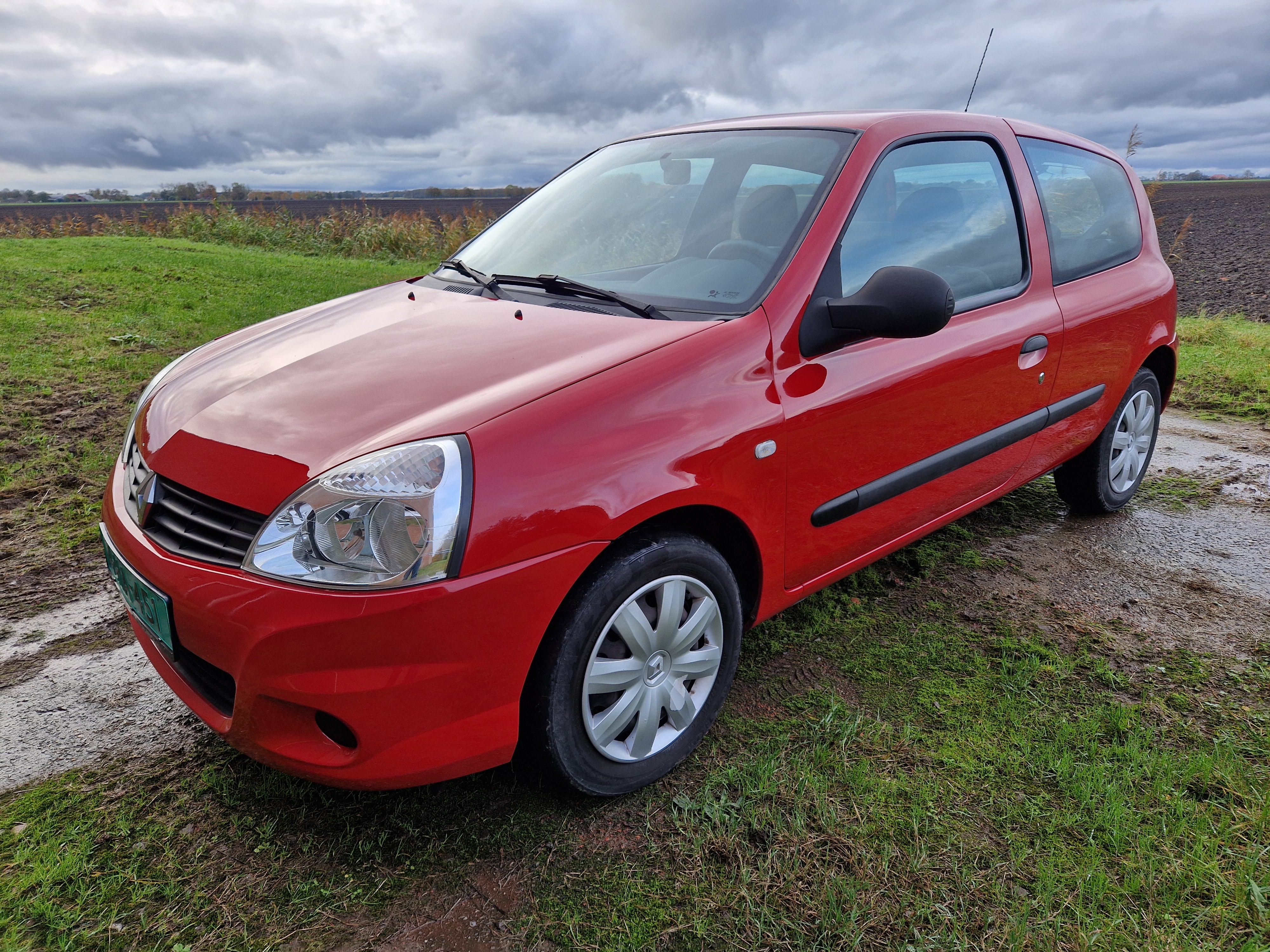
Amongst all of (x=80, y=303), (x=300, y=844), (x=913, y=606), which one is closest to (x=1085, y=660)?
(x=913, y=606)

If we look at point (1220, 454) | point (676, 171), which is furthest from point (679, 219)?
point (1220, 454)

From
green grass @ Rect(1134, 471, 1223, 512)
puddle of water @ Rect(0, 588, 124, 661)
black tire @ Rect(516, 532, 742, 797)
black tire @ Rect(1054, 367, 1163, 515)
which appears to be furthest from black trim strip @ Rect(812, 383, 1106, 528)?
puddle of water @ Rect(0, 588, 124, 661)

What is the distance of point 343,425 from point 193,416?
495 millimetres

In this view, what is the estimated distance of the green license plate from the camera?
1.86 meters

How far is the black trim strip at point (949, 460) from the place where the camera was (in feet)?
7.97

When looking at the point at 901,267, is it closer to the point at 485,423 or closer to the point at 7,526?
the point at 485,423

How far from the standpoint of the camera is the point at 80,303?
7574 mm

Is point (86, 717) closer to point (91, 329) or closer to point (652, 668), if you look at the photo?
point (652, 668)

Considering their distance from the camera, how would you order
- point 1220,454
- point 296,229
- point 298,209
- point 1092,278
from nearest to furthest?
point 1092,278 < point 1220,454 < point 296,229 < point 298,209

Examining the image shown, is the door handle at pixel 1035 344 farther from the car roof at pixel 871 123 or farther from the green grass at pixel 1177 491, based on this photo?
the green grass at pixel 1177 491

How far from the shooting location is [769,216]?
2455 millimetres

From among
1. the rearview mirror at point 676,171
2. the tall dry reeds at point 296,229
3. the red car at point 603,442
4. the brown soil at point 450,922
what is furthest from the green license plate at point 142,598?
the tall dry reeds at point 296,229

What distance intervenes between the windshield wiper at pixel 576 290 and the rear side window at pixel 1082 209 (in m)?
1.77

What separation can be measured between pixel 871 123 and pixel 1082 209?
134 centimetres
